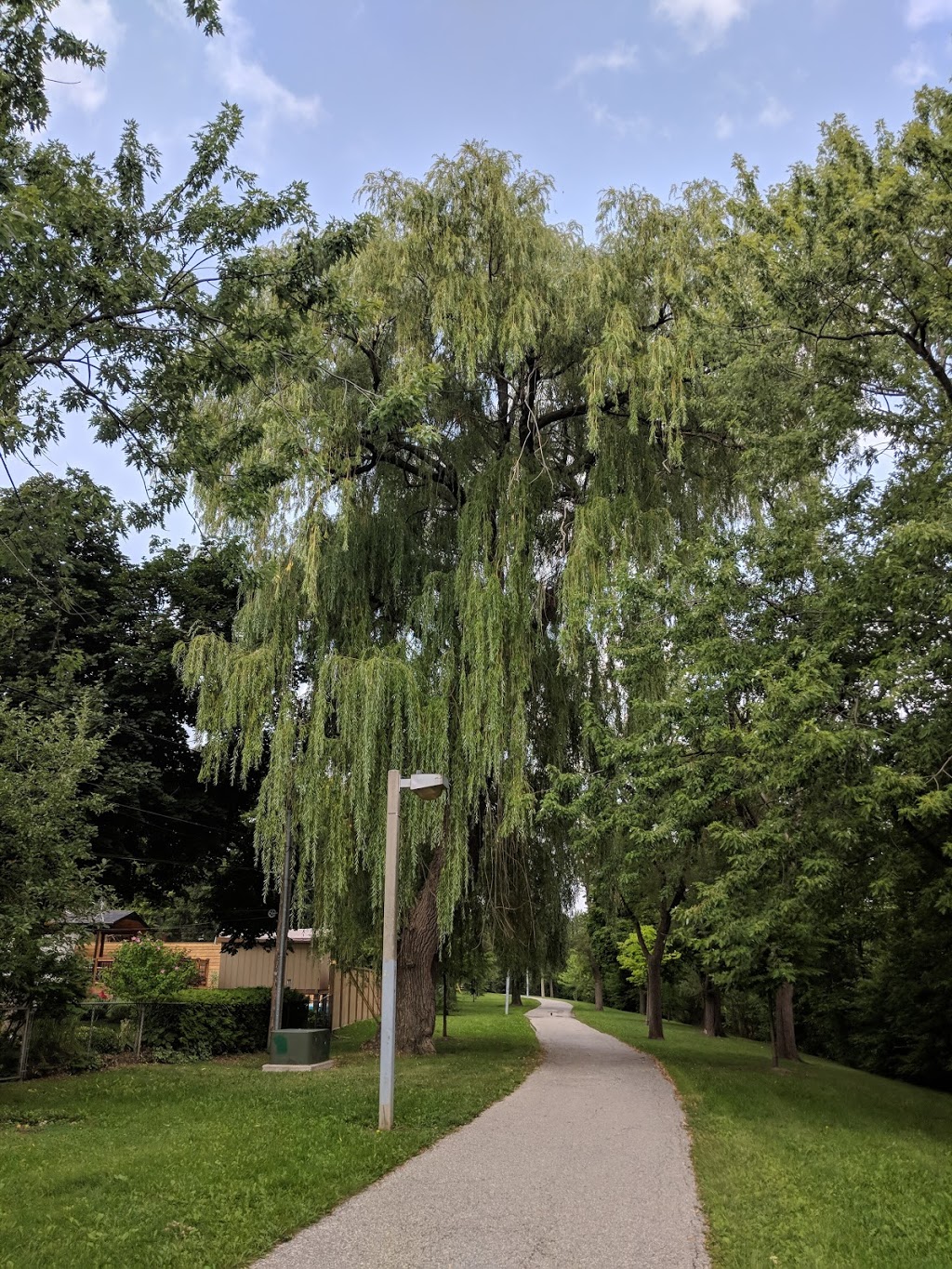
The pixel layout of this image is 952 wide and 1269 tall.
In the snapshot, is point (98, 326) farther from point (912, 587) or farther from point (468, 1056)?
point (468, 1056)

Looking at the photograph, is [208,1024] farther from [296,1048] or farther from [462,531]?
[462,531]

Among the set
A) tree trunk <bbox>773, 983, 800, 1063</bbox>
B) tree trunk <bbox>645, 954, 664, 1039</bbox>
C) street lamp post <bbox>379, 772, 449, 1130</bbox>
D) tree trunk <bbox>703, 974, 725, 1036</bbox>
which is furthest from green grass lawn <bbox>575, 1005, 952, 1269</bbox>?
tree trunk <bbox>703, 974, 725, 1036</bbox>

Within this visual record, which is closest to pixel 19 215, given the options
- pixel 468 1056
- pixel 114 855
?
pixel 468 1056

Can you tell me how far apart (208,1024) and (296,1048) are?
10.2ft

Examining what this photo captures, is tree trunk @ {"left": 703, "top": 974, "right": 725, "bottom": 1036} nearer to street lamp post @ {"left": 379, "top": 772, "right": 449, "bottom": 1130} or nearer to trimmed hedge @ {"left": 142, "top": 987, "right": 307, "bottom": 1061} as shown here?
trimmed hedge @ {"left": 142, "top": 987, "right": 307, "bottom": 1061}

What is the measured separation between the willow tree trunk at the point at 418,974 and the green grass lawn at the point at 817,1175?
429 cm

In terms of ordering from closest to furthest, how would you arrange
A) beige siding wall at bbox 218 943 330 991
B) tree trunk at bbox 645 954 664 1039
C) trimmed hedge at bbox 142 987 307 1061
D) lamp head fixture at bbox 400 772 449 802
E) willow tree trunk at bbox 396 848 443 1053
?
lamp head fixture at bbox 400 772 449 802 → willow tree trunk at bbox 396 848 443 1053 → trimmed hedge at bbox 142 987 307 1061 → beige siding wall at bbox 218 943 330 991 → tree trunk at bbox 645 954 664 1039

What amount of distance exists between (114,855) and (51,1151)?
12.5 meters

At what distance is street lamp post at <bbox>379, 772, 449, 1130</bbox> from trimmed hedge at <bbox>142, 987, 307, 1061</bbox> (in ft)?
29.3

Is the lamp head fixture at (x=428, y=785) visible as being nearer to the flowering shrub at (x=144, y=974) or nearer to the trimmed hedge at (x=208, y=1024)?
the flowering shrub at (x=144, y=974)

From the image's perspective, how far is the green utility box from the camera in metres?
14.4

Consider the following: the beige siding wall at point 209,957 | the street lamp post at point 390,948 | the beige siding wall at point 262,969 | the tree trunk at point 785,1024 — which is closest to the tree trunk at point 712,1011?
the tree trunk at point 785,1024

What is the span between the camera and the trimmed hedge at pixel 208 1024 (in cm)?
1614

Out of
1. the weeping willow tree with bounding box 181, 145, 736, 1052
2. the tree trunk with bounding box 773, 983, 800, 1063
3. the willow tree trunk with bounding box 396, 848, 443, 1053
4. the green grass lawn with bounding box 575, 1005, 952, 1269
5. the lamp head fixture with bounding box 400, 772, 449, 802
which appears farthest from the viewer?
the tree trunk with bounding box 773, 983, 800, 1063
